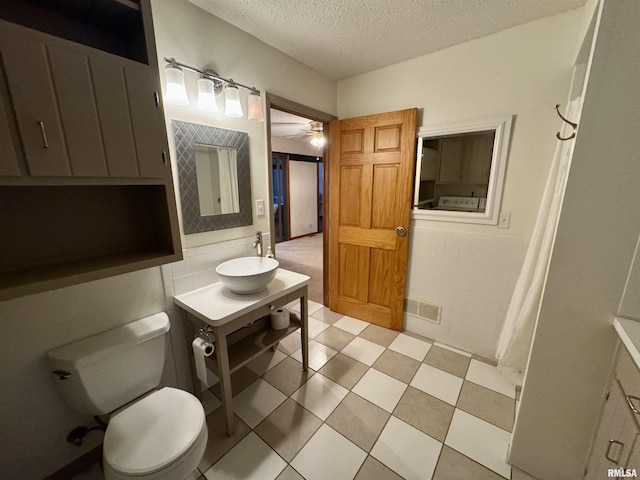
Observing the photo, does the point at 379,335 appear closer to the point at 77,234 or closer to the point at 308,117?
the point at 308,117

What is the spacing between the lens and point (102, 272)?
97 centimetres

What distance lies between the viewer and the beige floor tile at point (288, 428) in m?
1.39

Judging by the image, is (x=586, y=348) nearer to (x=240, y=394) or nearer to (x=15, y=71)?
(x=240, y=394)

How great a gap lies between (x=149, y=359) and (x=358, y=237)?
186cm

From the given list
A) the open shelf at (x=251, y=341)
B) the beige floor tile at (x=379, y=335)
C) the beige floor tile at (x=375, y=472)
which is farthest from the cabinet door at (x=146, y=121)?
the beige floor tile at (x=379, y=335)

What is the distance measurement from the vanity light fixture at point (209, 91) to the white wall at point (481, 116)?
3.81 feet

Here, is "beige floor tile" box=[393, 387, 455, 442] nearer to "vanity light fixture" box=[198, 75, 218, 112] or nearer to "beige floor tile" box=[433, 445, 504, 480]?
"beige floor tile" box=[433, 445, 504, 480]

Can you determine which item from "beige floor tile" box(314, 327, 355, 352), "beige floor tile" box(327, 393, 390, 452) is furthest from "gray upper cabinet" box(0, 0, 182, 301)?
"beige floor tile" box(314, 327, 355, 352)

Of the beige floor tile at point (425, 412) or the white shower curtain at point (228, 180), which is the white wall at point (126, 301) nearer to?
the white shower curtain at point (228, 180)

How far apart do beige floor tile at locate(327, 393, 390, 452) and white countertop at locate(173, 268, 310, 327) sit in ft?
2.72

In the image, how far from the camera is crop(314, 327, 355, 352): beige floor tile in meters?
2.28

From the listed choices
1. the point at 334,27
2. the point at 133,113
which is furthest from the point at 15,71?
the point at 334,27

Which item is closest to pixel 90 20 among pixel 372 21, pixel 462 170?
pixel 372 21

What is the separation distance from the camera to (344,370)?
197cm
